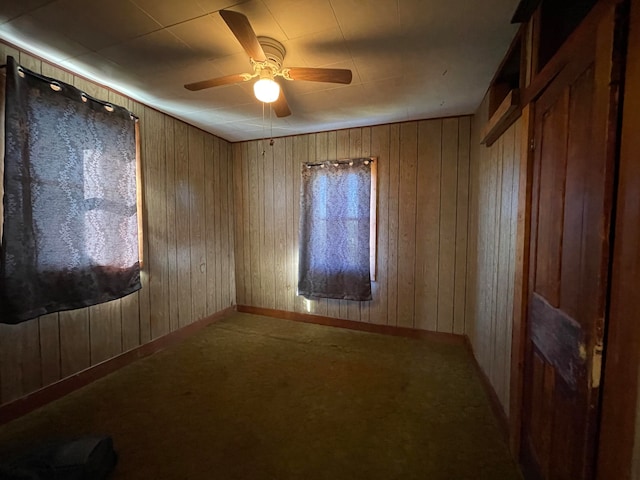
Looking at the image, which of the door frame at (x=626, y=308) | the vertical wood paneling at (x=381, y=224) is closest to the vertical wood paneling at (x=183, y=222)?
the vertical wood paneling at (x=381, y=224)

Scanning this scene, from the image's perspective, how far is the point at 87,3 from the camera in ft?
4.31

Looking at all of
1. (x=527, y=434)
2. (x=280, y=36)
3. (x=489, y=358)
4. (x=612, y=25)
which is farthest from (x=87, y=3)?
(x=489, y=358)

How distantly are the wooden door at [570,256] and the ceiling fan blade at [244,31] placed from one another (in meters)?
1.30

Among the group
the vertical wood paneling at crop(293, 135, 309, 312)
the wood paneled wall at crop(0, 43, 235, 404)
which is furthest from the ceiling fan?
the vertical wood paneling at crop(293, 135, 309, 312)

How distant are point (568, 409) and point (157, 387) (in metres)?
2.46

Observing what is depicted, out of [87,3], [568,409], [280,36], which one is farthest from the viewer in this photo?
[280,36]

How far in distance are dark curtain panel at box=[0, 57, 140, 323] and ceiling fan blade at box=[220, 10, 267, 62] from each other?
4.69ft

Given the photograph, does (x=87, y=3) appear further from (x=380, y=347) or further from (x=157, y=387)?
(x=380, y=347)

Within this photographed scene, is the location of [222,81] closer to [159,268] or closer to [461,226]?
[159,268]

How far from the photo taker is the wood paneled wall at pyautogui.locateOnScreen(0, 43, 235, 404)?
5.84 ft

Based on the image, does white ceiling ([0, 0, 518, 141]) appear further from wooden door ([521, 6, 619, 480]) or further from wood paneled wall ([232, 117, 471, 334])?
wooden door ([521, 6, 619, 480])

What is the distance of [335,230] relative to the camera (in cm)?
312

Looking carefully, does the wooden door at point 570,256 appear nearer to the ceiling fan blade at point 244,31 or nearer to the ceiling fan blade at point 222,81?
the ceiling fan blade at point 244,31

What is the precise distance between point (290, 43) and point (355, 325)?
276 cm
